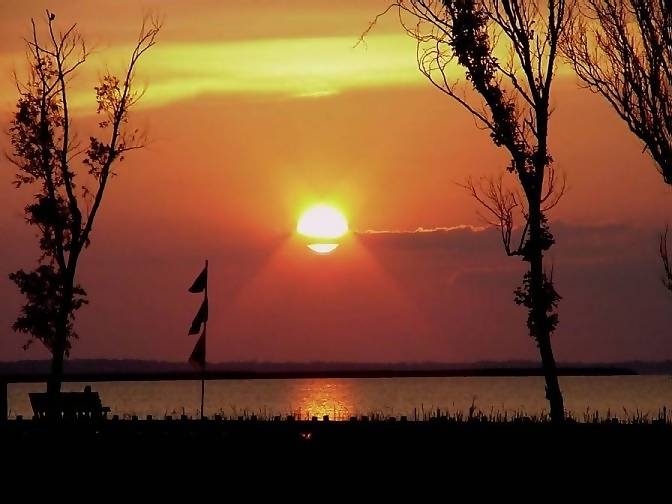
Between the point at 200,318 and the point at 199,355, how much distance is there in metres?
1.13

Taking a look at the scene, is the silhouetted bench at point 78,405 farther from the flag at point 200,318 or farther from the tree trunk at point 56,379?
the flag at point 200,318

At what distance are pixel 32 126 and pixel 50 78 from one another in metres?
1.80

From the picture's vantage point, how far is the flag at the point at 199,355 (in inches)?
1490

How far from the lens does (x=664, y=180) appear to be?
1404 inches

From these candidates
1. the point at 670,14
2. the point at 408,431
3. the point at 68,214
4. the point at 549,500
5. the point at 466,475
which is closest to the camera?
the point at 549,500

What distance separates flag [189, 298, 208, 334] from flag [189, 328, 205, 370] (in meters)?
0.25

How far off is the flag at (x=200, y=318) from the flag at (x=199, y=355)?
9.9 inches

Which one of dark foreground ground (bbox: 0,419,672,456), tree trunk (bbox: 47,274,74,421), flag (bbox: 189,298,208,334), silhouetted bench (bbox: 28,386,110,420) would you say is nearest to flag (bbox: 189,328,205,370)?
flag (bbox: 189,298,208,334)

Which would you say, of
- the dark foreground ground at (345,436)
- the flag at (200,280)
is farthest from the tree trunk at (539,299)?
the flag at (200,280)

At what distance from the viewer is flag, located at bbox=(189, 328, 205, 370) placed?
37.8m

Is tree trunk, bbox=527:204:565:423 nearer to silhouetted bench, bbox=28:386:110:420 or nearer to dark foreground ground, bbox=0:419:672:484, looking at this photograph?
dark foreground ground, bbox=0:419:672:484

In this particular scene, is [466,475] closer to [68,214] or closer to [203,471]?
[203,471]

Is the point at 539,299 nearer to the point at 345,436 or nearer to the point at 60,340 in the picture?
the point at 345,436

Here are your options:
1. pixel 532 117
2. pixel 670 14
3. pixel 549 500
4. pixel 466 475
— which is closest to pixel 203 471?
pixel 466 475
